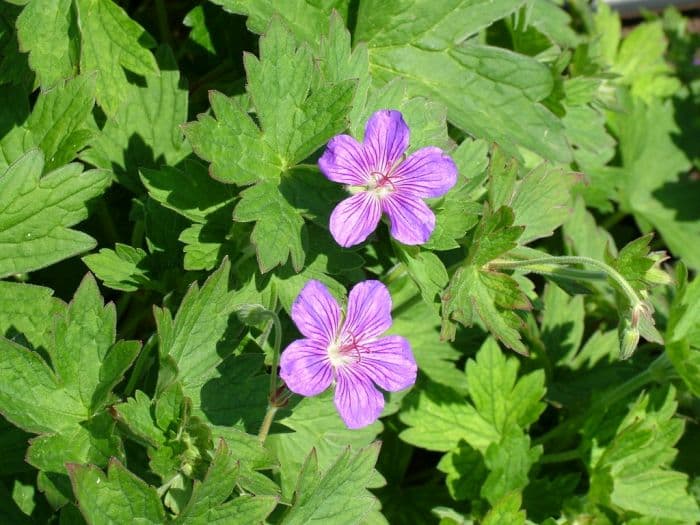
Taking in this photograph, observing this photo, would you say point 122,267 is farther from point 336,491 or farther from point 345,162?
point 336,491

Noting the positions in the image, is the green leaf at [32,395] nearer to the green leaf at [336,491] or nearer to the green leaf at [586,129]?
the green leaf at [336,491]

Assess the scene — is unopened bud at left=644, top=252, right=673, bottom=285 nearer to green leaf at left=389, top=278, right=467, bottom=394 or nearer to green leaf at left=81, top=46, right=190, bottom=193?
green leaf at left=389, top=278, right=467, bottom=394

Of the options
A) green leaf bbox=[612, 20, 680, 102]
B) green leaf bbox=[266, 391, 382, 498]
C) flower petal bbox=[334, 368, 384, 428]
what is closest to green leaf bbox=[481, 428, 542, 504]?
green leaf bbox=[266, 391, 382, 498]

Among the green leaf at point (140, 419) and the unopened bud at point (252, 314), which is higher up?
the unopened bud at point (252, 314)

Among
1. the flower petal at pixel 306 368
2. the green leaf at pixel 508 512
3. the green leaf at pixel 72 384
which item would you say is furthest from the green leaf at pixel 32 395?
the green leaf at pixel 508 512

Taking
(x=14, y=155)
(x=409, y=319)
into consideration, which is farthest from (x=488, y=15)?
(x=14, y=155)
